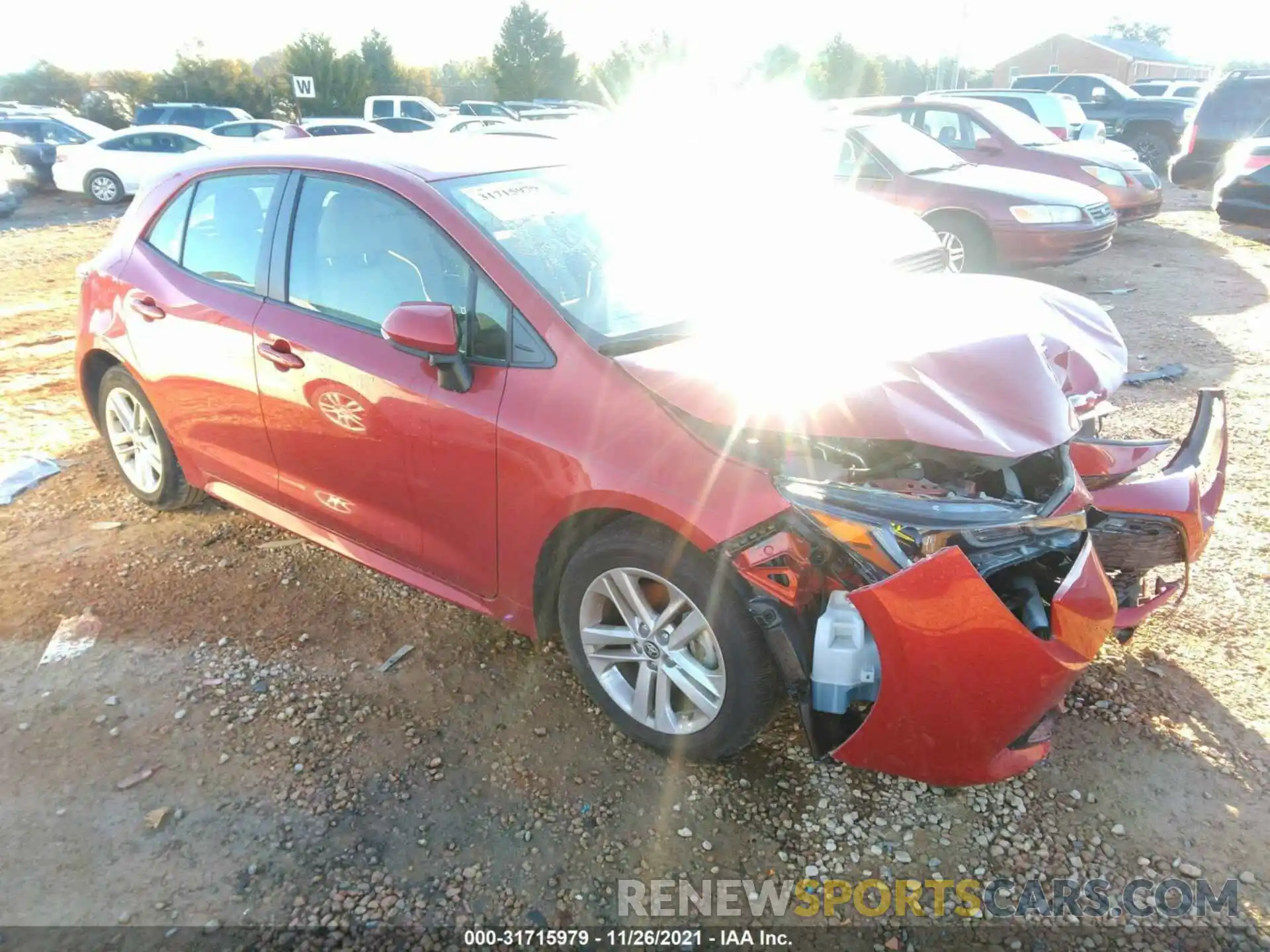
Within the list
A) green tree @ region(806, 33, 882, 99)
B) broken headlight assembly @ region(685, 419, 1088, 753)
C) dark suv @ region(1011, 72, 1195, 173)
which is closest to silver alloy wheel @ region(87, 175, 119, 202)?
broken headlight assembly @ region(685, 419, 1088, 753)

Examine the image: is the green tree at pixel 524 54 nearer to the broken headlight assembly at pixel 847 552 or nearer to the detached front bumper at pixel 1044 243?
the detached front bumper at pixel 1044 243

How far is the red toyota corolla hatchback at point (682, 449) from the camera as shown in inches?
90.8

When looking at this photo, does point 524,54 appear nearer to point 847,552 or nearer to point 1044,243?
point 1044,243

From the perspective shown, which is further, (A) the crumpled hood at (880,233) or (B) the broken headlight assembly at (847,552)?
(A) the crumpled hood at (880,233)

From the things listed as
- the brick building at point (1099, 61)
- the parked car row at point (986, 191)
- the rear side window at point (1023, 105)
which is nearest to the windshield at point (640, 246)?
the parked car row at point (986, 191)

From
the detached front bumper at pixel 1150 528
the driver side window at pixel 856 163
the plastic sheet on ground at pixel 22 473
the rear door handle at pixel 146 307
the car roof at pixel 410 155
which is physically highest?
the car roof at pixel 410 155

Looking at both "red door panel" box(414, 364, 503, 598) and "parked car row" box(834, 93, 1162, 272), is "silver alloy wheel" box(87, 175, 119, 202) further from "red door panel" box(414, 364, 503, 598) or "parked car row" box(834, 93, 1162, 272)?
"red door panel" box(414, 364, 503, 598)

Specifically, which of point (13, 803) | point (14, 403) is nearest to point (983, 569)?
point (13, 803)

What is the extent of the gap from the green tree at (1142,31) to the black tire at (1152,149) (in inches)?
3339

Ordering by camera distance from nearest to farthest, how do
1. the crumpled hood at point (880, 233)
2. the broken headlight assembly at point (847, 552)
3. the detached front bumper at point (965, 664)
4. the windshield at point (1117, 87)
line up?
1. the detached front bumper at point (965, 664)
2. the broken headlight assembly at point (847, 552)
3. the crumpled hood at point (880, 233)
4. the windshield at point (1117, 87)

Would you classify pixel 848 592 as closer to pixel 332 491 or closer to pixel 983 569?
pixel 983 569

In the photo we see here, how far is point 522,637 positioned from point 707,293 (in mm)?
1475

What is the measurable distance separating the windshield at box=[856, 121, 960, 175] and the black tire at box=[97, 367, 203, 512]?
6.77 metres

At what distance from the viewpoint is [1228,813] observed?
8.32ft
